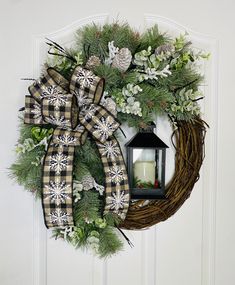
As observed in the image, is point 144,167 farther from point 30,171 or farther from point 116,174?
point 30,171

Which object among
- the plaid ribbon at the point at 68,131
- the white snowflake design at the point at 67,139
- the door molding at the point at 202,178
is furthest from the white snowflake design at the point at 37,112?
the door molding at the point at 202,178

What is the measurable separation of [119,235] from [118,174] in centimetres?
31

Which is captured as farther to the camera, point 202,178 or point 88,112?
point 202,178

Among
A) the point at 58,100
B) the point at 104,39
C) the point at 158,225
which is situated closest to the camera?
the point at 58,100

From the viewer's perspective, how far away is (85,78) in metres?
1.14

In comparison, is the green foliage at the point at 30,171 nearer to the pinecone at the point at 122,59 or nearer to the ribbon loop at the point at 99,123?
the ribbon loop at the point at 99,123

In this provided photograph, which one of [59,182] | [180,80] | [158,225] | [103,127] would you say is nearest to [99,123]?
[103,127]

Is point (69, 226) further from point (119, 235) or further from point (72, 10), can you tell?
point (72, 10)

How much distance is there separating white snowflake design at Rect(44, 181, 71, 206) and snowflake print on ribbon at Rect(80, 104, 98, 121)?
22 cm

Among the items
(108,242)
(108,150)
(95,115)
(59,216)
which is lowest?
(108,242)

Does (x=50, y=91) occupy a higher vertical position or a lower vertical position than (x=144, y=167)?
higher

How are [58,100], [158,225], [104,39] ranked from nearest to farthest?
[58,100]
[104,39]
[158,225]

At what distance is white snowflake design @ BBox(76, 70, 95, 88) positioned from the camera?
1.14 m

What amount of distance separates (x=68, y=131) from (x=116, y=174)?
0.21m
